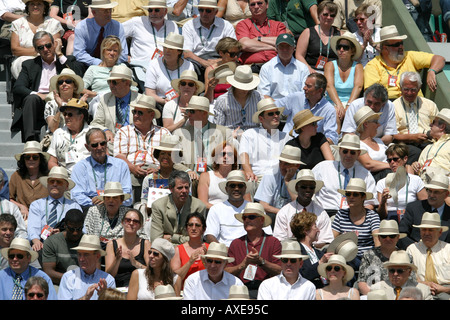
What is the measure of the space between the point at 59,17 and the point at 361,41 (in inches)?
164

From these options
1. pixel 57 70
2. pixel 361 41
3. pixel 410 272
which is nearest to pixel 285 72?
pixel 361 41

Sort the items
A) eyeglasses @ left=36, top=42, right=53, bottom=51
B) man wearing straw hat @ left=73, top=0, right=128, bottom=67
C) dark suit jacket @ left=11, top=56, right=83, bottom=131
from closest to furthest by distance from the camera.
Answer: dark suit jacket @ left=11, top=56, right=83, bottom=131 < eyeglasses @ left=36, top=42, right=53, bottom=51 < man wearing straw hat @ left=73, top=0, right=128, bottom=67

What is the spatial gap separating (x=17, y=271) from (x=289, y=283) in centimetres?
270

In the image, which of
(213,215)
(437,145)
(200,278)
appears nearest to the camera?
(200,278)

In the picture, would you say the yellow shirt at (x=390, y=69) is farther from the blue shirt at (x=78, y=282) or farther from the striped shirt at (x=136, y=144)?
the blue shirt at (x=78, y=282)

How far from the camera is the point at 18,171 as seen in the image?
13562 millimetres

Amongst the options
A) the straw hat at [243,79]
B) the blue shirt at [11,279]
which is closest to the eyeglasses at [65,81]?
the straw hat at [243,79]

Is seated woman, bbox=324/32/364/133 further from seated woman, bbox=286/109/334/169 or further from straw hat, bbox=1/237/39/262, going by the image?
straw hat, bbox=1/237/39/262

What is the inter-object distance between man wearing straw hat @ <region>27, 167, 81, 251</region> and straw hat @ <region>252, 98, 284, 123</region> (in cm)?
246

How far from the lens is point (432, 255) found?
40.8 ft

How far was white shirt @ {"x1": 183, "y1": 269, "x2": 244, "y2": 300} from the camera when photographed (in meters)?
11.7

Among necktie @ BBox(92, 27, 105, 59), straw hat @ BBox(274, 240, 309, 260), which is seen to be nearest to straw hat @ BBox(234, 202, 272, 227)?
straw hat @ BBox(274, 240, 309, 260)

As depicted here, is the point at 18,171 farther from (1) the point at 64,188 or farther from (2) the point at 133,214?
(2) the point at 133,214

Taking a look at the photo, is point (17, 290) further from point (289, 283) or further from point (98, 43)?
point (98, 43)
